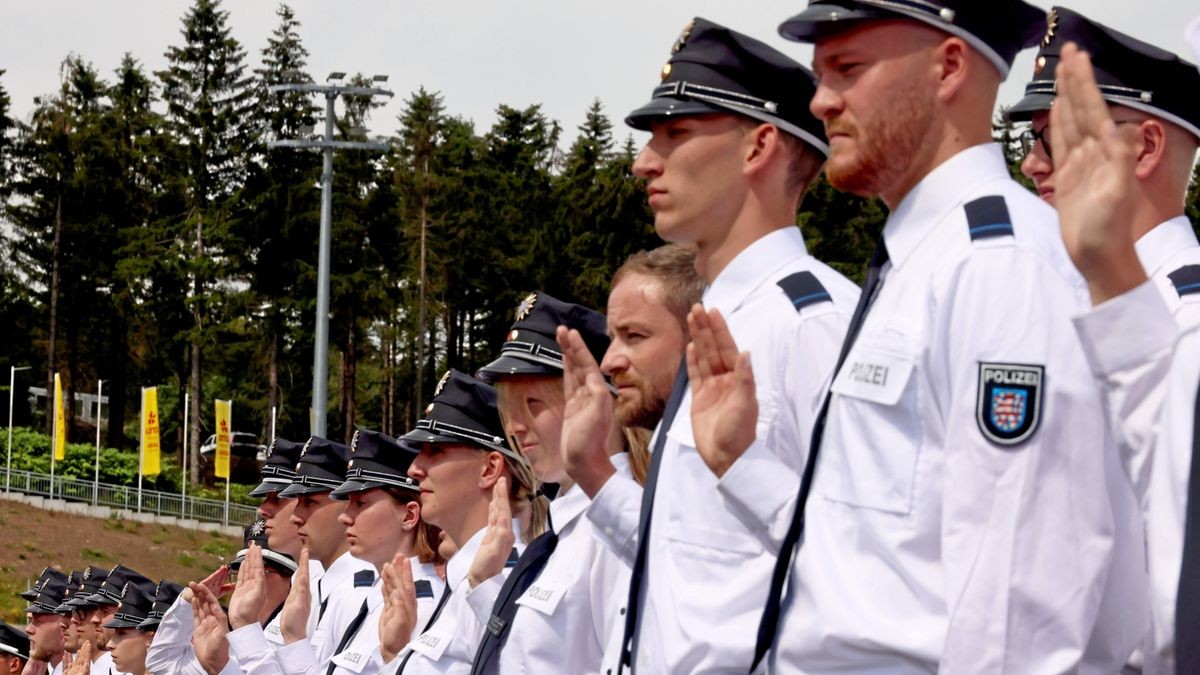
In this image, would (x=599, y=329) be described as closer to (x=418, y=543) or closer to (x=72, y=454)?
(x=418, y=543)

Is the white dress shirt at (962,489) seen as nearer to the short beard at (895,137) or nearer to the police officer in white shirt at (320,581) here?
the short beard at (895,137)

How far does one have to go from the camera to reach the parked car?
67.8 metres

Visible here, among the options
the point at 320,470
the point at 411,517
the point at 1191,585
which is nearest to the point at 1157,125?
the point at 1191,585

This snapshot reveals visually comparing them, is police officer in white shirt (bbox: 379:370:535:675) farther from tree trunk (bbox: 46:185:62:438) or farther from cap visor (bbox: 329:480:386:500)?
tree trunk (bbox: 46:185:62:438)

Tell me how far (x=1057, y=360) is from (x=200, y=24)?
70532 mm

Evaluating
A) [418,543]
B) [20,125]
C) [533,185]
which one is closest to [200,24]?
[20,125]

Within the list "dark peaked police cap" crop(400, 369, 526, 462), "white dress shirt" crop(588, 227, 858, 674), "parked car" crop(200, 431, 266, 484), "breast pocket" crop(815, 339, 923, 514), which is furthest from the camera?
"parked car" crop(200, 431, 266, 484)

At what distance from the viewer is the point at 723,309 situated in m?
4.40

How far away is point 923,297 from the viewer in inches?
133

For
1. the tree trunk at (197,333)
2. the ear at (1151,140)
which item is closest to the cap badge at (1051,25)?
the ear at (1151,140)

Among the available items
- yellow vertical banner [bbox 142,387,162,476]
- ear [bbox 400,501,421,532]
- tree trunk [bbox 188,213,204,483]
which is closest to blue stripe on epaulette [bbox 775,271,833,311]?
ear [bbox 400,501,421,532]

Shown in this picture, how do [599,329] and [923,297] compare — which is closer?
[923,297]

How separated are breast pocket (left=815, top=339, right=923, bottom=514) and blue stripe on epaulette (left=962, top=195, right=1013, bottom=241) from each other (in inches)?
10.3

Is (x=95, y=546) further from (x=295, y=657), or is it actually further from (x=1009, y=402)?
(x=1009, y=402)
